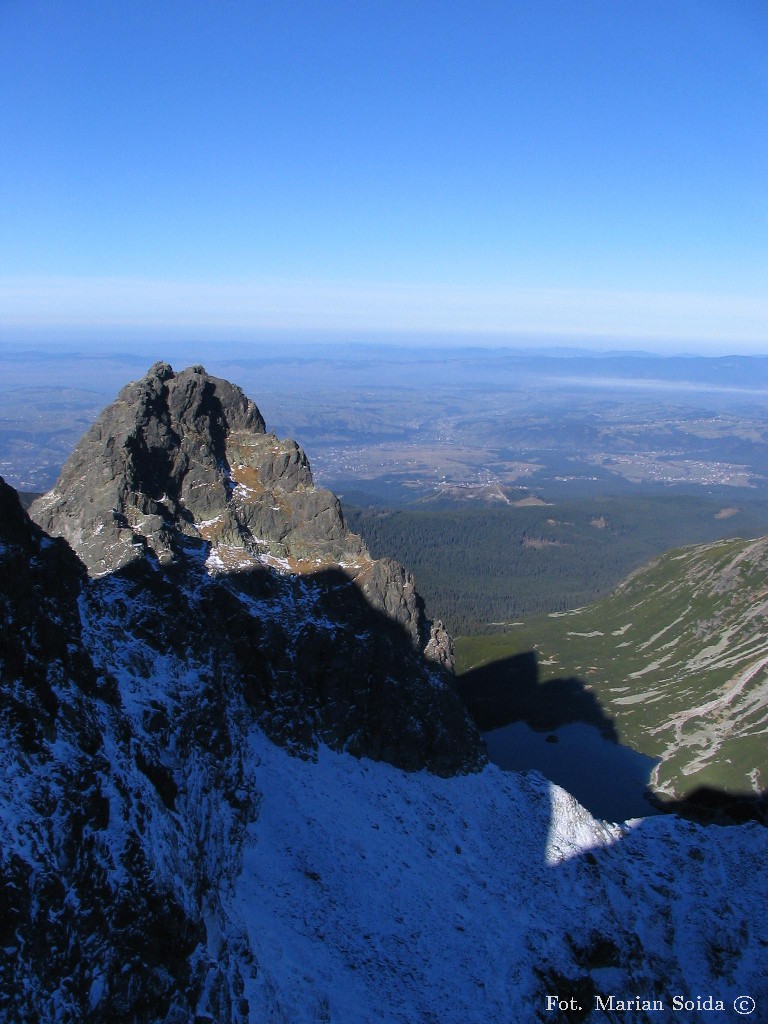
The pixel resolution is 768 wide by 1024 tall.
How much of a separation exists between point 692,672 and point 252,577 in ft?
418

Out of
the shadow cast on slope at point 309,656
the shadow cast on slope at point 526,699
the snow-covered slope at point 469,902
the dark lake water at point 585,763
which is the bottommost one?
the shadow cast on slope at point 526,699

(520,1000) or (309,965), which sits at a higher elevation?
(309,965)

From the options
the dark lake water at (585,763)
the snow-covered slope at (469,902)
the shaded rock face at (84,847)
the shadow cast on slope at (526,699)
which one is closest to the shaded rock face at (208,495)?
the snow-covered slope at (469,902)

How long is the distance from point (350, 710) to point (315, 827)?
15.1m

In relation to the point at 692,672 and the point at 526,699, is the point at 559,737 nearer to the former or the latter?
the point at 526,699

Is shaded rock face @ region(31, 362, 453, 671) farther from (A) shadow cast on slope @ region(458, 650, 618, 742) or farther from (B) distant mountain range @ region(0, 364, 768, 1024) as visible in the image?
(A) shadow cast on slope @ region(458, 650, 618, 742)

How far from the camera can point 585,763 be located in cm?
12769

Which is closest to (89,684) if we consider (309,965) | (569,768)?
(309,965)

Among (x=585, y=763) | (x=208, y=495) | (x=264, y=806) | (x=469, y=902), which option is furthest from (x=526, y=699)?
(x=264, y=806)

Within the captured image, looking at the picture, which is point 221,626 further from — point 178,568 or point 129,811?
point 129,811

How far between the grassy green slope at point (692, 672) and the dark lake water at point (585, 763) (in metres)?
5.00

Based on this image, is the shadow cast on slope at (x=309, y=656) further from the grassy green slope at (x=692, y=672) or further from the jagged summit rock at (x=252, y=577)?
the grassy green slope at (x=692, y=672)

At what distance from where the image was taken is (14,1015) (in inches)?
1013

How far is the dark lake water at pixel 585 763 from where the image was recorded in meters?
113
